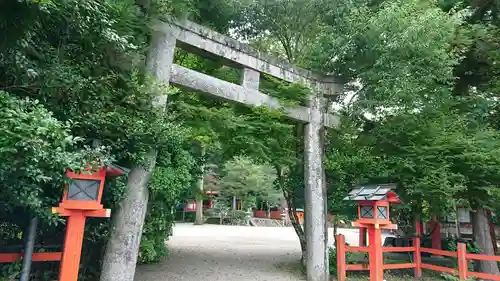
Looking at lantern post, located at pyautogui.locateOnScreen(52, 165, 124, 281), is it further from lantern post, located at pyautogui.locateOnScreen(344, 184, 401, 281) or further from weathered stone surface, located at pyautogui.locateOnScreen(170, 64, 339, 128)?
lantern post, located at pyautogui.locateOnScreen(344, 184, 401, 281)

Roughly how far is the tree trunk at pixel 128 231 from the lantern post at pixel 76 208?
41.7 inches

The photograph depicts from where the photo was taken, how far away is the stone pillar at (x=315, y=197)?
27.1 ft

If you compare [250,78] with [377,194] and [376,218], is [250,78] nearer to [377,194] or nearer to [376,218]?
[377,194]

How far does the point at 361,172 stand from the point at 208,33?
506cm

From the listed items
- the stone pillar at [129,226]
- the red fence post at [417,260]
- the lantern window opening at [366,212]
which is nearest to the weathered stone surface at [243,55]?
the stone pillar at [129,226]

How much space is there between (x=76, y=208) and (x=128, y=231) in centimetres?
148

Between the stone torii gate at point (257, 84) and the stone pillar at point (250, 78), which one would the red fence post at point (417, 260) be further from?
the stone pillar at point (250, 78)

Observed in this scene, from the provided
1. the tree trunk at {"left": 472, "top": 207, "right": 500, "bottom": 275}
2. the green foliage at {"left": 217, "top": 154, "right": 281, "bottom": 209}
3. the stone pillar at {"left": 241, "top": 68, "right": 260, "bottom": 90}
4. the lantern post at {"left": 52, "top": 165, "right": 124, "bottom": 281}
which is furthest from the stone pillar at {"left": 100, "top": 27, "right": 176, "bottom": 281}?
the green foliage at {"left": 217, "top": 154, "right": 281, "bottom": 209}

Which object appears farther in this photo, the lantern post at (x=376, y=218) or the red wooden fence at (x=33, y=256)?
the lantern post at (x=376, y=218)

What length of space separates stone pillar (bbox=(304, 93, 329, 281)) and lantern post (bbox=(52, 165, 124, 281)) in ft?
16.2

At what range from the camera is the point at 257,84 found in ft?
27.0

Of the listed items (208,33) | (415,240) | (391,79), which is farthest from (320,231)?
(208,33)

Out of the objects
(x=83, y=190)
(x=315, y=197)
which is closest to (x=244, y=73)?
(x=315, y=197)

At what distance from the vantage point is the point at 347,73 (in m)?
9.20
